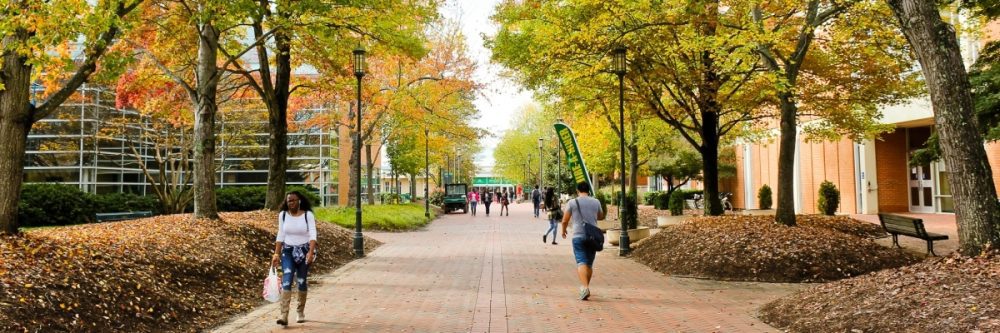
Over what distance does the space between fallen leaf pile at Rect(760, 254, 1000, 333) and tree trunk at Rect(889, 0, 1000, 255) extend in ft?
1.11

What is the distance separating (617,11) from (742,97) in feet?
17.2

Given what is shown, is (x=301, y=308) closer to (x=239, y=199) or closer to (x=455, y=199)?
(x=239, y=199)

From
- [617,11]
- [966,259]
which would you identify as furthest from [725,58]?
[966,259]

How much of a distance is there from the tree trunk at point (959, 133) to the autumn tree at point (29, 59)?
865cm

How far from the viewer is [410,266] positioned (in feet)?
41.1

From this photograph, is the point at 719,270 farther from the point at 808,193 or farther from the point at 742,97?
the point at 808,193

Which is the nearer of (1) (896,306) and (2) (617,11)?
(1) (896,306)

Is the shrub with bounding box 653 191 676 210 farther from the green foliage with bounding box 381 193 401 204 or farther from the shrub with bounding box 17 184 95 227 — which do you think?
the shrub with bounding box 17 184 95 227

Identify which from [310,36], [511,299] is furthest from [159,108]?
[511,299]

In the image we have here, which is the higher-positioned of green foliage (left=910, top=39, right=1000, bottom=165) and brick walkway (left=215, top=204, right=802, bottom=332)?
green foliage (left=910, top=39, right=1000, bottom=165)

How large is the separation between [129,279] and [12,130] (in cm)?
242

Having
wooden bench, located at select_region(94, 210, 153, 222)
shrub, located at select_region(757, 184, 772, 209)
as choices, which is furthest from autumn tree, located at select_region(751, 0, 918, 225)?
wooden bench, located at select_region(94, 210, 153, 222)

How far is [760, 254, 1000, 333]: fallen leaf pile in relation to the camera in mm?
5258

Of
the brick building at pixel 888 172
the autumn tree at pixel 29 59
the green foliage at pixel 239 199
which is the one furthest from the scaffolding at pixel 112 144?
the brick building at pixel 888 172
